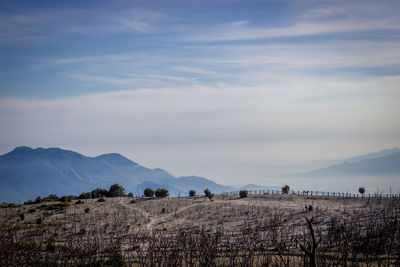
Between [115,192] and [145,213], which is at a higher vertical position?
[115,192]

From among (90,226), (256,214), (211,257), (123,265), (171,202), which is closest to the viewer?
(211,257)

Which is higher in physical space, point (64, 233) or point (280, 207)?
point (280, 207)

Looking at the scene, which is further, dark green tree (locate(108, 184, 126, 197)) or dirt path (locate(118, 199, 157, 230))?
dark green tree (locate(108, 184, 126, 197))

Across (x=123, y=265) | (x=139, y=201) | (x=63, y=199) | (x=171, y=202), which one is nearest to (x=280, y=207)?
(x=171, y=202)

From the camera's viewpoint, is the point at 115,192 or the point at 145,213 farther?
the point at 115,192

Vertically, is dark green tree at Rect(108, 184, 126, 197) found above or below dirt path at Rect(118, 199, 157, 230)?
above

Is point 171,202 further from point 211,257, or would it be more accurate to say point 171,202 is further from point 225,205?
point 211,257

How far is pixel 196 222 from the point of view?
54062 mm

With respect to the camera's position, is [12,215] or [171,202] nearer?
[12,215]

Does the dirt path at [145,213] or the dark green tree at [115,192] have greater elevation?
the dark green tree at [115,192]

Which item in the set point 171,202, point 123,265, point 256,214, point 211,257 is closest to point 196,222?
point 256,214

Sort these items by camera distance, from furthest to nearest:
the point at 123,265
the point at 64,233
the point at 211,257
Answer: the point at 64,233 → the point at 123,265 → the point at 211,257

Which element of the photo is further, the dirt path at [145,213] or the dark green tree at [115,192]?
the dark green tree at [115,192]

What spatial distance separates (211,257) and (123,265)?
8.08 meters
